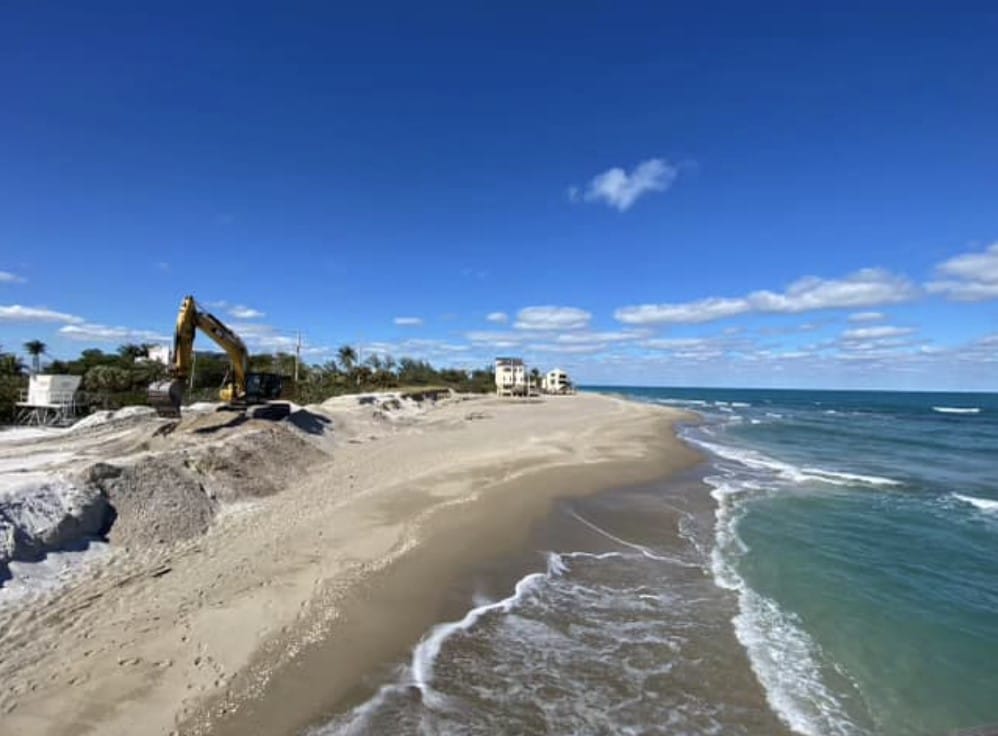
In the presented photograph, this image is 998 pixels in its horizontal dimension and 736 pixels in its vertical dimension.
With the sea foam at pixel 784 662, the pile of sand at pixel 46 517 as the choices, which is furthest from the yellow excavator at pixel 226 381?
the sea foam at pixel 784 662

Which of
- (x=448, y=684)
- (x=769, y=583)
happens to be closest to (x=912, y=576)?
(x=769, y=583)

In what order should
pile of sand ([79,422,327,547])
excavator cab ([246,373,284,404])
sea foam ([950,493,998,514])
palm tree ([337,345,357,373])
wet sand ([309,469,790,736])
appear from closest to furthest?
wet sand ([309,469,790,736]), pile of sand ([79,422,327,547]), sea foam ([950,493,998,514]), excavator cab ([246,373,284,404]), palm tree ([337,345,357,373])

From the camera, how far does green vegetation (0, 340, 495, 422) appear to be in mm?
29219

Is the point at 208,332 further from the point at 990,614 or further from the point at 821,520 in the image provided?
the point at 990,614

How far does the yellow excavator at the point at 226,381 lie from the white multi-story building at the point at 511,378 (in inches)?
2940

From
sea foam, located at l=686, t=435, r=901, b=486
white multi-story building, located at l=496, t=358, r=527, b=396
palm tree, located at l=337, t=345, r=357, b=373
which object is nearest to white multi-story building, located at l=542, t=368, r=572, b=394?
white multi-story building, located at l=496, t=358, r=527, b=396

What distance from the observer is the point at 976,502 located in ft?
60.0

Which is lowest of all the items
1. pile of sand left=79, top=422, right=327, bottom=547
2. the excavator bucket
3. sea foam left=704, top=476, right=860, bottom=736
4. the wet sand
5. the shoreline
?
sea foam left=704, top=476, right=860, bottom=736

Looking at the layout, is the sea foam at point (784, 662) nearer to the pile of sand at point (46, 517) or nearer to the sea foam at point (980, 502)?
the pile of sand at point (46, 517)

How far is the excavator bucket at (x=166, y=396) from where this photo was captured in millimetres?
18453

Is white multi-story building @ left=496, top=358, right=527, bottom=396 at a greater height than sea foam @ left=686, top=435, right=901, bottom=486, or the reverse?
white multi-story building @ left=496, top=358, right=527, bottom=396

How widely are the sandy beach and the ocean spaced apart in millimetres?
880

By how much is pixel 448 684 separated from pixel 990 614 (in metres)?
10.2

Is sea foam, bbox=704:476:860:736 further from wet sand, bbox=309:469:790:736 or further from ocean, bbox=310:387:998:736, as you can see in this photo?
wet sand, bbox=309:469:790:736
